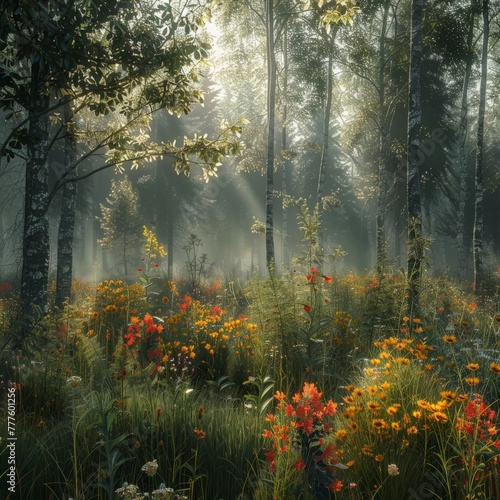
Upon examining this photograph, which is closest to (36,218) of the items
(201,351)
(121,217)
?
(201,351)

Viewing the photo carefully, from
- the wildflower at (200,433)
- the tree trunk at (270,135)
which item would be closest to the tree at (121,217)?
the tree trunk at (270,135)

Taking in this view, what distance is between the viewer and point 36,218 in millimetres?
5918

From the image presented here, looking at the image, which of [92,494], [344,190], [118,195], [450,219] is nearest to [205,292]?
[92,494]

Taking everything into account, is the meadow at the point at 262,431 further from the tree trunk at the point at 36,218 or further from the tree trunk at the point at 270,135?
the tree trunk at the point at 270,135

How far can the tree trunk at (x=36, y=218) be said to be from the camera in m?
5.90

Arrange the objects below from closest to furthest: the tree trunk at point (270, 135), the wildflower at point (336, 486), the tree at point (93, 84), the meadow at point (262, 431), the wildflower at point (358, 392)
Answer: the wildflower at point (336, 486) < the meadow at point (262, 431) < the wildflower at point (358, 392) < the tree at point (93, 84) < the tree trunk at point (270, 135)

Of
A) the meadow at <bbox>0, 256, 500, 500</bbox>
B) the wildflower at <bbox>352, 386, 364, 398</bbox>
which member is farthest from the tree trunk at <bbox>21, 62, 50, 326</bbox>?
the wildflower at <bbox>352, 386, 364, 398</bbox>

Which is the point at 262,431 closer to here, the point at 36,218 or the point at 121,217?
the point at 36,218

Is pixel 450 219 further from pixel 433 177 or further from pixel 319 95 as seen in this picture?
pixel 319 95

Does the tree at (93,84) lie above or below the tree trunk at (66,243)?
above

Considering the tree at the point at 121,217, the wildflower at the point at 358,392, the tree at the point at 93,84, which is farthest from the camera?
the tree at the point at 121,217

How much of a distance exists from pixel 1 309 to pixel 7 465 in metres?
7.67

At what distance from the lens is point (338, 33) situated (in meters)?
17.2

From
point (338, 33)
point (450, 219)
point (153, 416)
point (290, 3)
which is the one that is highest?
point (290, 3)
